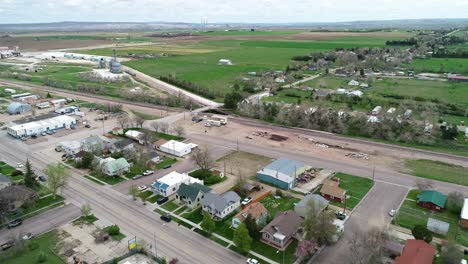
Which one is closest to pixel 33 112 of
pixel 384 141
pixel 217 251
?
pixel 217 251

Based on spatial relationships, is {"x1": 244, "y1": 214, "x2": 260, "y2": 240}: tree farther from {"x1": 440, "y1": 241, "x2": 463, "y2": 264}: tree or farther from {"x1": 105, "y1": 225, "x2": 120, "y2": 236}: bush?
{"x1": 440, "y1": 241, "x2": 463, "y2": 264}: tree

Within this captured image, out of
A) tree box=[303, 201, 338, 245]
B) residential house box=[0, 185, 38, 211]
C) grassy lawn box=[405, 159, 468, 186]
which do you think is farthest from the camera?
grassy lawn box=[405, 159, 468, 186]

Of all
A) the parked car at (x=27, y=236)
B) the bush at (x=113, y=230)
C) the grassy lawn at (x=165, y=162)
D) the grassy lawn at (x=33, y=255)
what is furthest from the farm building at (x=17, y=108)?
the bush at (x=113, y=230)

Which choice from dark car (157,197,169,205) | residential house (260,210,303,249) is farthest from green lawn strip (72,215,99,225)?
residential house (260,210,303,249)

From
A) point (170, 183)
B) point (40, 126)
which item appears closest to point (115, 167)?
point (170, 183)

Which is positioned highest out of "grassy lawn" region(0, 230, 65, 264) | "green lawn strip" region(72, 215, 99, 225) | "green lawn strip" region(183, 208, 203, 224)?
"green lawn strip" region(72, 215, 99, 225)

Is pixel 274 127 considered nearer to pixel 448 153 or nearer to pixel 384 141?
pixel 384 141

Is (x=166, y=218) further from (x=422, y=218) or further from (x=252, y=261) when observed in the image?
(x=422, y=218)
